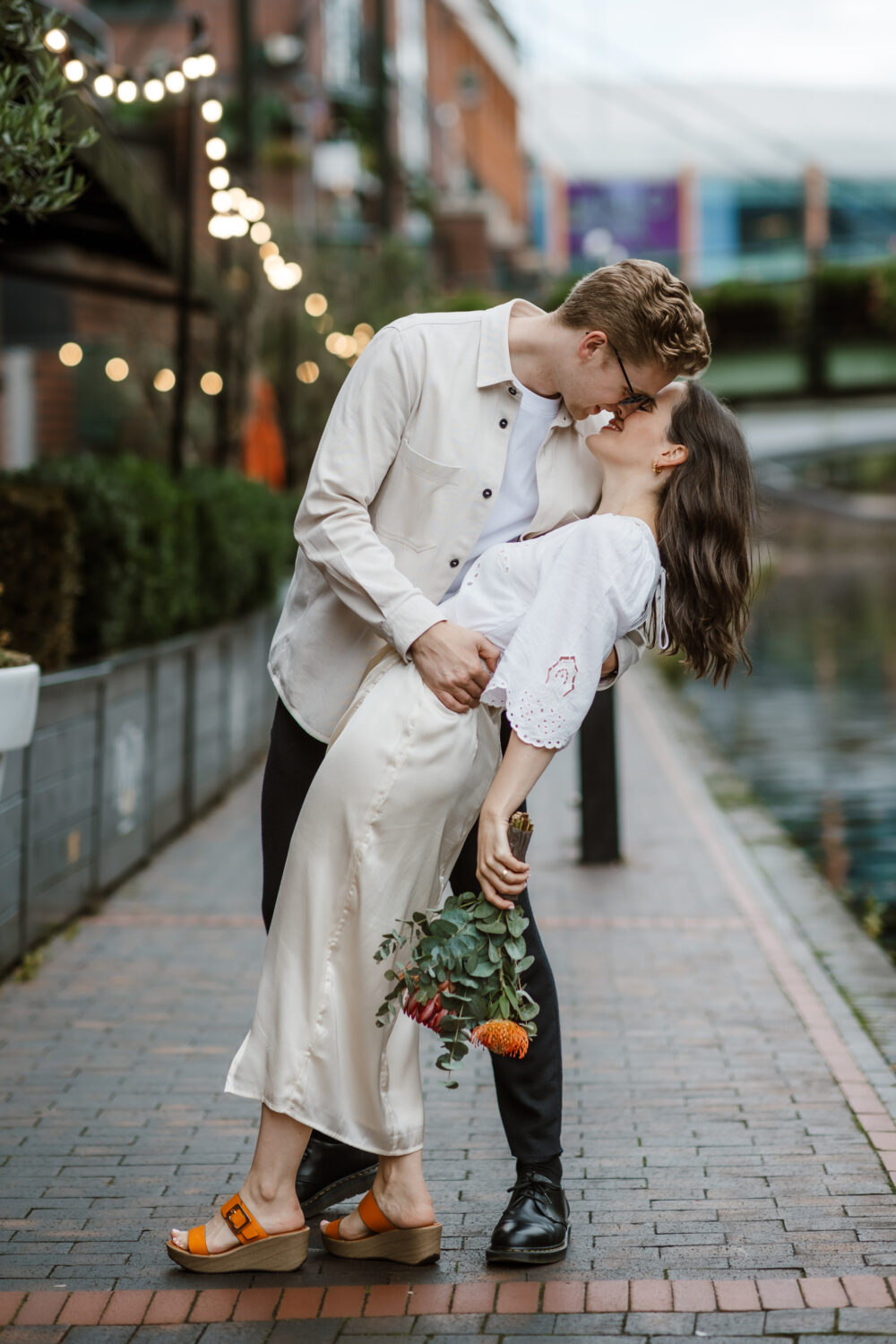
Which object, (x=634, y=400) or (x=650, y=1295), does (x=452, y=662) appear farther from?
(x=650, y=1295)

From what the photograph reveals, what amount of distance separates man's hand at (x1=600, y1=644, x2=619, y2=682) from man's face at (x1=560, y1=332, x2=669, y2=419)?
471 mm

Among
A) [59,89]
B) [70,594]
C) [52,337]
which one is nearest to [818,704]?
[52,337]

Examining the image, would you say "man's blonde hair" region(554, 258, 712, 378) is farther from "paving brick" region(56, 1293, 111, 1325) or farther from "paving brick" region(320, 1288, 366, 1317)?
"paving brick" region(56, 1293, 111, 1325)

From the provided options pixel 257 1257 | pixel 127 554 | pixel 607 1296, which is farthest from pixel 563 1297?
pixel 127 554

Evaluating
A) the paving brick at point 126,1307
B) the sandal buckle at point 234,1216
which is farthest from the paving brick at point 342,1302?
the paving brick at point 126,1307

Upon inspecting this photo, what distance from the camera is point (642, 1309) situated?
3.34m

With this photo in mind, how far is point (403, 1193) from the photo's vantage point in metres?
3.50

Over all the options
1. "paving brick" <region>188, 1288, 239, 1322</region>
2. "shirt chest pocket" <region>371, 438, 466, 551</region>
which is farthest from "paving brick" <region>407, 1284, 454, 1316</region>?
→ "shirt chest pocket" <region>371, 438, 466, 551</region>

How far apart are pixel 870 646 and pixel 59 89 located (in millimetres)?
15983

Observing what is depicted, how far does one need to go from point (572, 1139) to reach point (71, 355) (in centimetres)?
1493

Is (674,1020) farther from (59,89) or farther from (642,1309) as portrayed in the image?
(59,89)

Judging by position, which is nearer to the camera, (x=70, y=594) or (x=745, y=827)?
(x=70, y=594)

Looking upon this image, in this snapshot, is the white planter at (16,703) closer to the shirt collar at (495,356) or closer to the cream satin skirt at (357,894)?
the cream satin skirt at (357,894)

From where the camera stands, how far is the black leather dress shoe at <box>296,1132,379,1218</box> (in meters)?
3.70
